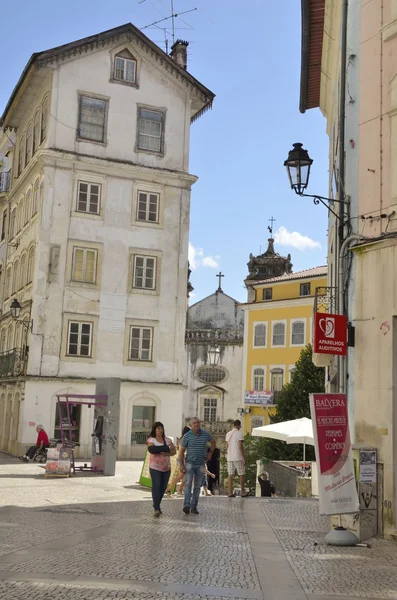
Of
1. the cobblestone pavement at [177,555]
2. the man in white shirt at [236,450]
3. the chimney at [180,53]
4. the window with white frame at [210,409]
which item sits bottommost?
the cobblestone pavement at [177,555]

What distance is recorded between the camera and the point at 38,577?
26.5 ft

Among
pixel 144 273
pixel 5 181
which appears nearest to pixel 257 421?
pixel 144 273

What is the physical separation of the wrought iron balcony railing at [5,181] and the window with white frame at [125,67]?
1009cm

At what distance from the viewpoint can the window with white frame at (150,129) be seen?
3831 cm

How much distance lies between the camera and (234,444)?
18.6 m

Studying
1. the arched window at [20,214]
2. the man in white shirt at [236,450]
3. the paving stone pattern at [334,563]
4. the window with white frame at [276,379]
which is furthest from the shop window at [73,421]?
the window with white frame at [276,379]

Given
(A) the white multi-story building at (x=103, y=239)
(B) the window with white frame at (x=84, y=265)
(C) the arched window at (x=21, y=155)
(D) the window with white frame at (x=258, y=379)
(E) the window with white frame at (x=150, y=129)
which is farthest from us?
(D) the window with white frame at (x=258, y=379)

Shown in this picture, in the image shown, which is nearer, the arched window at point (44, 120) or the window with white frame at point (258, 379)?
the arched window at point (44, 120)

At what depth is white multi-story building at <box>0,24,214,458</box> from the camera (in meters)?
35.6

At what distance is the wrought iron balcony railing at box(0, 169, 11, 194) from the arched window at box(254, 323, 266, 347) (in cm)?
2256

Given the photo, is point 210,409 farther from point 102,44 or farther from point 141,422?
point 102,44

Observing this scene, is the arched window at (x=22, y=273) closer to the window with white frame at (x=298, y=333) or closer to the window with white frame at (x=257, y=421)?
the window with white frame at (x=298, y=333)

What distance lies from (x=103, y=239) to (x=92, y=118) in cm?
547

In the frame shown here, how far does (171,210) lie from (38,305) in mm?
7458
